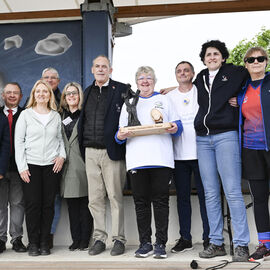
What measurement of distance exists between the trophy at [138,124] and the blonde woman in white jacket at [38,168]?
754mm

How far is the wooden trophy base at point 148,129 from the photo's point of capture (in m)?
3.15

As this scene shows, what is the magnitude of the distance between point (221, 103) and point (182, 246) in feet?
4.43

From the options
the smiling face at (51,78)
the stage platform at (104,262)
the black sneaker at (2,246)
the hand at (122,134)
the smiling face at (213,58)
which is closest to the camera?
the stage platform at (104,262)

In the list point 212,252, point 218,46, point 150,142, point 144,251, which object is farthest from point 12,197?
point 218,46

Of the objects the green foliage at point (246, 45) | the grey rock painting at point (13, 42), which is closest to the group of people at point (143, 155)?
the grey rock painting at point (13, 42)

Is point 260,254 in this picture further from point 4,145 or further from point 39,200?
point 4,145

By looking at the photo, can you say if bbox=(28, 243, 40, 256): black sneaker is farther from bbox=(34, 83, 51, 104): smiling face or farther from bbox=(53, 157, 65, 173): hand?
bbox=(34, 83, 51, 104): smiling face

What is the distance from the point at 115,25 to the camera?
6.30 meters

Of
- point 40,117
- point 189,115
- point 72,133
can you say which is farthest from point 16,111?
point 189,115

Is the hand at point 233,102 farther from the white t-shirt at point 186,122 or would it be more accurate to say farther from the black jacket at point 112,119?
the black jacket at point 112,119

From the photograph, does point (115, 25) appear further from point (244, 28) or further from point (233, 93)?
point (244, 28)

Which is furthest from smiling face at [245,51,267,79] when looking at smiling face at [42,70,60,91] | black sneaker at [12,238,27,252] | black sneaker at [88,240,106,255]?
black sneaker at [12,238,27,252]

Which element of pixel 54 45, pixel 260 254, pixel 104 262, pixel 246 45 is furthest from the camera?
pixel 246 45

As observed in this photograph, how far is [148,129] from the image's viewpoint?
315 cm
